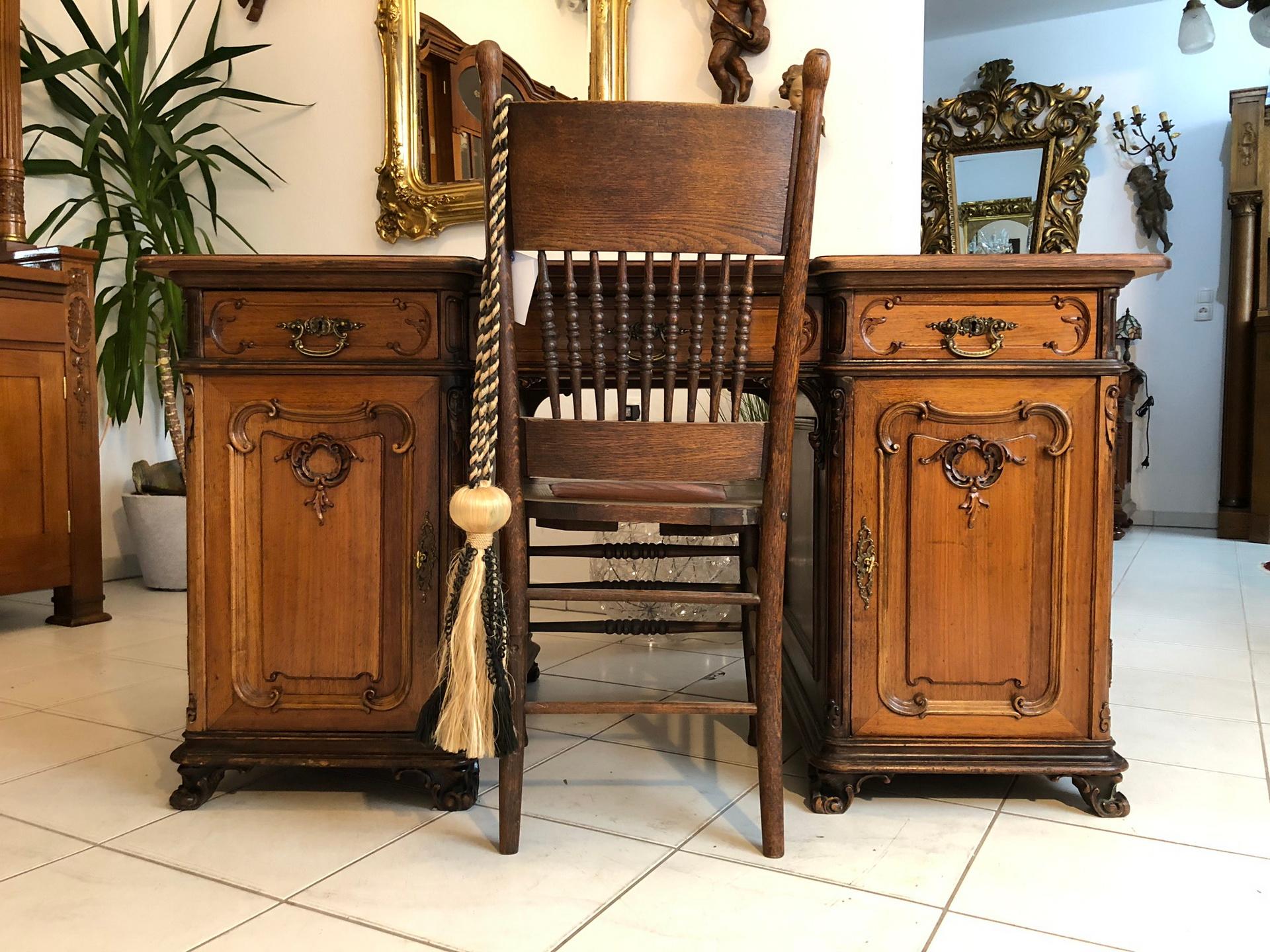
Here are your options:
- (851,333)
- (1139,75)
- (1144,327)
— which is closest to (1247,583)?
(1144,327)

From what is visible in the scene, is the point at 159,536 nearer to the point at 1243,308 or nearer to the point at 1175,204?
the point at 1243,308

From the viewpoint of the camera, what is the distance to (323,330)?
1.60 metres

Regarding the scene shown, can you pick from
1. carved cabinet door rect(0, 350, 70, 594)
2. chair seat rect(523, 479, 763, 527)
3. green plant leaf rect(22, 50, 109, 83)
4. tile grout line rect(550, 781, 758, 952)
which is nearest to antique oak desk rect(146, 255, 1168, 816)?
tile grout line rect(550, 781, 758, 952)

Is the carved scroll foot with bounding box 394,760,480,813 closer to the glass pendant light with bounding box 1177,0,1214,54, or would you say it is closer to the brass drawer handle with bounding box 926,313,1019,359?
the brass drawer handle with bounding box 926,313,1019,359

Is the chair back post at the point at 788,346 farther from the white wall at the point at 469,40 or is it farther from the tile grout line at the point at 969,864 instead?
the white wall at the point at 469,40

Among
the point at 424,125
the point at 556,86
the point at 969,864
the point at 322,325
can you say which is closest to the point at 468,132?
the point at 424,125

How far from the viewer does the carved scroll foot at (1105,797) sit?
1.58m

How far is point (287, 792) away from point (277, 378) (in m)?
0.71

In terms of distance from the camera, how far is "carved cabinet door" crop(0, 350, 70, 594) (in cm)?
279

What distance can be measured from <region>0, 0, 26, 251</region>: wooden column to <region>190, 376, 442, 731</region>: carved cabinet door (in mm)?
1882

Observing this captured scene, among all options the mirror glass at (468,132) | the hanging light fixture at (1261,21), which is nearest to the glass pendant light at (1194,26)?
the hanging light fixture at (1261,21)

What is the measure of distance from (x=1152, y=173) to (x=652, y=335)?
205 inches

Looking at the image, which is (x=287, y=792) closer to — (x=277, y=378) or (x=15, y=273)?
(x=277, y=378)

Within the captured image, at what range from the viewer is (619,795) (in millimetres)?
1651
